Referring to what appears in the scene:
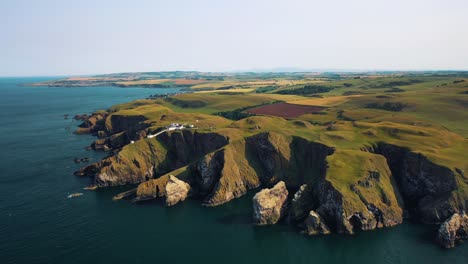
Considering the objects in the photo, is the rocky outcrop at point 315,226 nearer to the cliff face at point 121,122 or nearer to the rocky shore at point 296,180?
the rocky shore at point 296,180

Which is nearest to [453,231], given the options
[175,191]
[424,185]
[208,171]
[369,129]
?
[424,185]

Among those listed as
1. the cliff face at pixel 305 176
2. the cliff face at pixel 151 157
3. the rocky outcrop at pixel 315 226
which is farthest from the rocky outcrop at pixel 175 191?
the rocky outcrop at pixel 315 226

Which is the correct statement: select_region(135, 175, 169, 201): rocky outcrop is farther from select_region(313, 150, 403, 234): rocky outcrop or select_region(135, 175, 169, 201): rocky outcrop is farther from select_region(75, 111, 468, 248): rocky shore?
select_region(313, 150, 403, 234): rocky outcrop

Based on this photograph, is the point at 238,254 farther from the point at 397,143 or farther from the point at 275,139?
the point at 397,143

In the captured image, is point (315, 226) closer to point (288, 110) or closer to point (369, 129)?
point (369, 129)

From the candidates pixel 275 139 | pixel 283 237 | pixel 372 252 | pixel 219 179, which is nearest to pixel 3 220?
pixel 219 179

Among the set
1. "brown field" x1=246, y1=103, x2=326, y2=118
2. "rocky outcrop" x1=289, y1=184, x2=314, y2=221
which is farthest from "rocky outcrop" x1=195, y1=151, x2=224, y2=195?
"brown field" x1=246, y1=103, x2=326, y2=118
